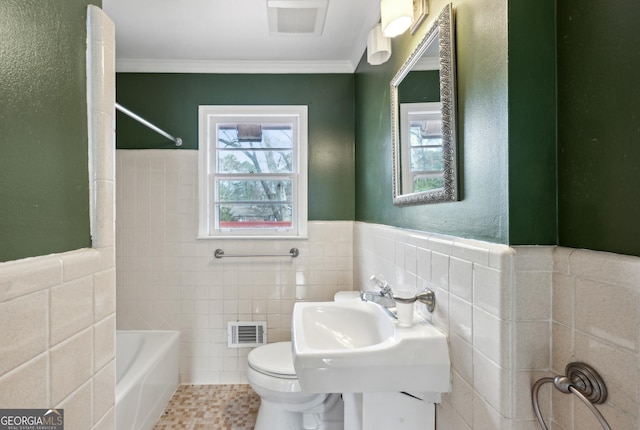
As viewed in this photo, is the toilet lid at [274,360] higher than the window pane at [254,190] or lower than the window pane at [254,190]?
lower

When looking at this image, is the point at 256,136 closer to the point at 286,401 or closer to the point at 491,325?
the point at 286,401

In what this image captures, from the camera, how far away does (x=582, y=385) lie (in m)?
0.69

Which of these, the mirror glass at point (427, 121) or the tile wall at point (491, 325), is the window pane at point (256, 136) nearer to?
the mirror glass at point (427, 121)

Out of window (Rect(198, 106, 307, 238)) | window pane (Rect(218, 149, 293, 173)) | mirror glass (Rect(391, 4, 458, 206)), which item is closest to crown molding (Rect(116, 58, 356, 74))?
window (Rect(198, 106, 307, 238))

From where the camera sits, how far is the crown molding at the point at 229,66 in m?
2.46

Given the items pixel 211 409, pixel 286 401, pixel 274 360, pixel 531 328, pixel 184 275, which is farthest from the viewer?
pixel 184 275

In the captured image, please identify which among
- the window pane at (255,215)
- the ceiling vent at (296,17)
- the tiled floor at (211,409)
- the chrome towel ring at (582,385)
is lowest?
the tiled floor at (211,409)

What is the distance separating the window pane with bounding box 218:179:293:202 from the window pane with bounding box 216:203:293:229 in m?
0.05

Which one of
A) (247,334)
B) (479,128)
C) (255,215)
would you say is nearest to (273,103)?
(255,215)

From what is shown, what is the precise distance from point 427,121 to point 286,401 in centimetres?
151

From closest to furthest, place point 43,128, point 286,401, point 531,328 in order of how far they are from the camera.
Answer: point 43,128 → point 531,328 → point 286,401

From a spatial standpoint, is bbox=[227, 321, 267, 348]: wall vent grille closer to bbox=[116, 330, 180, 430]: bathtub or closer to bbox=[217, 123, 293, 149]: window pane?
bbox=[116, 330, 180, 430]: bathtub

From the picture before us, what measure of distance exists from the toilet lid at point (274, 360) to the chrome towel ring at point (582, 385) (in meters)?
1.25

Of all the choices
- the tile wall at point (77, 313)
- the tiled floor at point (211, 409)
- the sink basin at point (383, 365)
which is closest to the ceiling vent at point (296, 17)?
the tile wall at point (77, 313)
